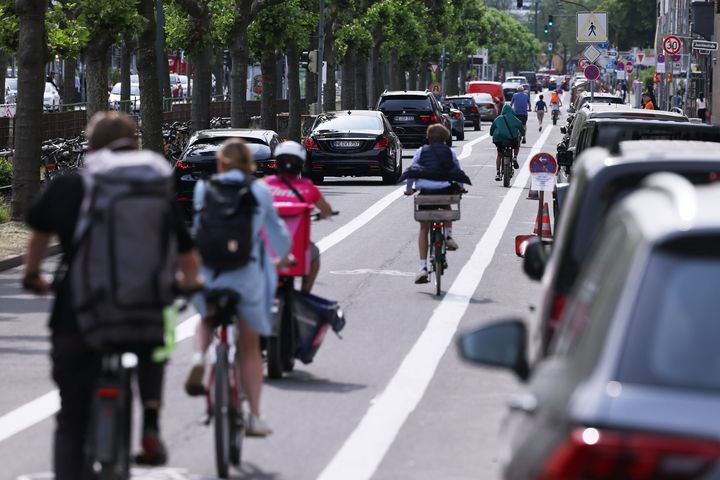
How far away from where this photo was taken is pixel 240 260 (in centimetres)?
870

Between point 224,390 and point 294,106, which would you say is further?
point 294,106

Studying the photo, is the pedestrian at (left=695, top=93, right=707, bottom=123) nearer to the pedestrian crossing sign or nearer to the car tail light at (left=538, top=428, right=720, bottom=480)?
the pedestrian crossing sign

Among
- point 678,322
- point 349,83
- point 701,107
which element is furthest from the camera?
point 349,83

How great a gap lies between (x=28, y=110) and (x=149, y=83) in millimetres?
7355

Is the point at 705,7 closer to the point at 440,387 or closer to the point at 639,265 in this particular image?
the point at 440,387

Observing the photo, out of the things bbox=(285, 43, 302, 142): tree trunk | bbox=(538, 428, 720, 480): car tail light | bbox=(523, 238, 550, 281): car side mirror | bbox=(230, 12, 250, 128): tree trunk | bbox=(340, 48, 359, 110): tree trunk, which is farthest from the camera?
bbox=(340, 48, 359, 110): tree trunk

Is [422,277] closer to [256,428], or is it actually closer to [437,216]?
[437,216]

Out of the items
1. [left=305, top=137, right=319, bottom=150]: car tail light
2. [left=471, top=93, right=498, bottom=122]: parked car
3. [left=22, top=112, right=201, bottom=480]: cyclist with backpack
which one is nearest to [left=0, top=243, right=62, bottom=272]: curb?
[left=22, top=112, right=201, bottom=480]: cyclist with backpack

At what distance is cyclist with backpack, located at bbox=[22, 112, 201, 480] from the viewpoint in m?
6.73

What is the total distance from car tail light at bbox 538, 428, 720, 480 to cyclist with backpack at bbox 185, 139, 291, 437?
4970 mm

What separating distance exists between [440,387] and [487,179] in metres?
26.9

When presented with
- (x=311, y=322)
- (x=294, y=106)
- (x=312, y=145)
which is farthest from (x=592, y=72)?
(x=311, y=322)

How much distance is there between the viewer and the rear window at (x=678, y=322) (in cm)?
402

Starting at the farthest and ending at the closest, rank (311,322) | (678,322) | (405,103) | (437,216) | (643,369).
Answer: (405,103) < (437,216) < (311,322) < (678,322) < (643,369)
